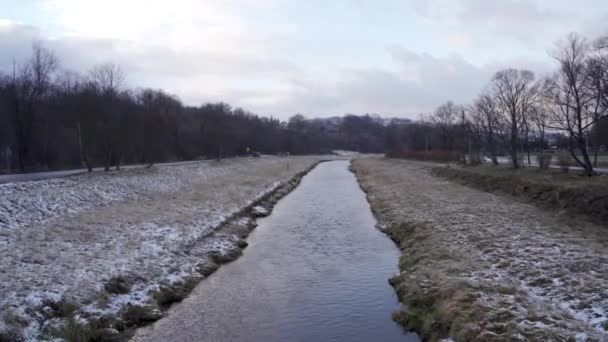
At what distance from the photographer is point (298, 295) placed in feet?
41.0

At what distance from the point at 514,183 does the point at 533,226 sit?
1394cm

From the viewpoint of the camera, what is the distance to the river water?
10039mm

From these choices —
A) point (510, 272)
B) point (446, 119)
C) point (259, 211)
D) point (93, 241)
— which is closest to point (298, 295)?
point (510, 272)

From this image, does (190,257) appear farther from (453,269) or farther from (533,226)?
(533,226)

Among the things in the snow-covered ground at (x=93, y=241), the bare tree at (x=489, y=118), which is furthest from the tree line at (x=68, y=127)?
the bare tree at (x=489, y=118)

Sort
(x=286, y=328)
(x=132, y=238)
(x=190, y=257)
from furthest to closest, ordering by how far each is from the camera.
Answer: (x=132, y=238) → (x=190, y=257) → (x=286, y=328)

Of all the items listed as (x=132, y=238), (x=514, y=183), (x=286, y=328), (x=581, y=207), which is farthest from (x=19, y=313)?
(x=514, y=183)

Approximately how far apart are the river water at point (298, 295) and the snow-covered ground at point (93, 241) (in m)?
1.38

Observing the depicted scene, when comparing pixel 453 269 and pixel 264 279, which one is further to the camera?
pixel 264 279

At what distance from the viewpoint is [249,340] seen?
9.52 metres

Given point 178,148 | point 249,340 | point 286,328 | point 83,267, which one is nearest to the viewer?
point 249,340

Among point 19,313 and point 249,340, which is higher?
point 19,313

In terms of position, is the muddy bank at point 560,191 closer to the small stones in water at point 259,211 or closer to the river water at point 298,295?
the river water at point 298,295

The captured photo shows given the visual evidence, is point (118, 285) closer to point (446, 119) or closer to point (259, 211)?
point (259, 211)
